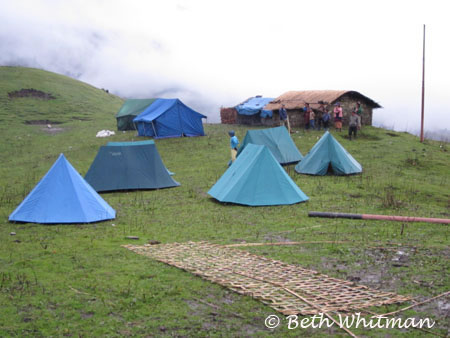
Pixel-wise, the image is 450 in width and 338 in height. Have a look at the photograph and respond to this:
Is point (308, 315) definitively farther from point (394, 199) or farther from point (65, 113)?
point (65, 113)

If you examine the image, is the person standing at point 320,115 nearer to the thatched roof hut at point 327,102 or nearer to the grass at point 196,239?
the thatched roof hut at point 327,102

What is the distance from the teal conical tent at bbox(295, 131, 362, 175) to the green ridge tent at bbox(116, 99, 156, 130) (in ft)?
70.3

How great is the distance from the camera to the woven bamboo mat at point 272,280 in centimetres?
733

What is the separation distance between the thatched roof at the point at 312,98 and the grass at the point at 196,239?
45.5 feet

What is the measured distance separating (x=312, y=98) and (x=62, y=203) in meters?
29.1

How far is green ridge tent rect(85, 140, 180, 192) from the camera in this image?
760 inches

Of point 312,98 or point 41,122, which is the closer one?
point 312,98

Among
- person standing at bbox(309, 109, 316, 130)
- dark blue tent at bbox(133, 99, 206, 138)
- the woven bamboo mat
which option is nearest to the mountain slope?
dark blue tent at bbox(133, 99, 206, 138)

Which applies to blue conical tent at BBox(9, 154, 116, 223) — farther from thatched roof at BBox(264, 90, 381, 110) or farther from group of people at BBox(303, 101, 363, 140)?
thatched roof at BBox(264, 90, 381, 110)

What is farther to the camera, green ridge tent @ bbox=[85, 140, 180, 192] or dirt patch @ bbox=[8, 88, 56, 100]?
dirt patch @ bbox=[8, 88, 56, 100]

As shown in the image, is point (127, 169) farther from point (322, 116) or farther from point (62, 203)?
point (322, 116)

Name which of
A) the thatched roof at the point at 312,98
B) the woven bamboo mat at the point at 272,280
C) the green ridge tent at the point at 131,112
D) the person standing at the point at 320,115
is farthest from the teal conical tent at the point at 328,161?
the green ridge tent at the point at 131,112

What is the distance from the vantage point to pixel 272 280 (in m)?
8.38

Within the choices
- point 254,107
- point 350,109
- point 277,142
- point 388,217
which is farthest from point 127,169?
point 254,107
